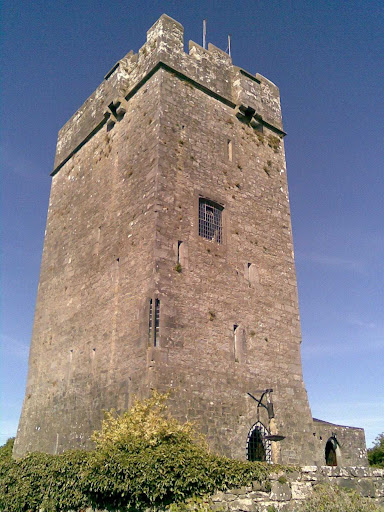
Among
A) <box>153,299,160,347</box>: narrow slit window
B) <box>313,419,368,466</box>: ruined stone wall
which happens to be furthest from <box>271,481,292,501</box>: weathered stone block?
<box>313,419,368,466</box>: ruined stone wall

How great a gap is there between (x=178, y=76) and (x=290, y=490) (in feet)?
40.4

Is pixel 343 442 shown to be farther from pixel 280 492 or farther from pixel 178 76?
pixel 178 76

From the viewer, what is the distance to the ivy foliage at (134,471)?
852 cm

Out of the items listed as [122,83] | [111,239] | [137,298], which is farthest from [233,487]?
[122,83]

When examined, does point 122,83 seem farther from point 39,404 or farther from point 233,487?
point 233,487

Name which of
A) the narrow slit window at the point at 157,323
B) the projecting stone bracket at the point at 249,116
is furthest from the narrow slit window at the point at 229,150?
the narrow slit window at the point at 157,323

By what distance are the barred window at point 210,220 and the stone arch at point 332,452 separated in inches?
266

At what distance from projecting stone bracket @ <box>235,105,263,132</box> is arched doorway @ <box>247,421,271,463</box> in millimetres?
10174

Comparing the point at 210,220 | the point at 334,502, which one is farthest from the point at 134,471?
the point at 210,220

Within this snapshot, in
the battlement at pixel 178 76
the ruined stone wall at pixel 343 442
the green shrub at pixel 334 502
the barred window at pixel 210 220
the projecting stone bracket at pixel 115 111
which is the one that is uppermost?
the battlement at pixel 178 76

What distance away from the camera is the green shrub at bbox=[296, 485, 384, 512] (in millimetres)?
8453

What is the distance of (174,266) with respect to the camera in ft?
42.1

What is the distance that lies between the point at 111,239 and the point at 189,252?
2859 mm

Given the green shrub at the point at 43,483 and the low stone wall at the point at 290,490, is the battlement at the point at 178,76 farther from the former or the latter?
the low stone wall at the point at 290,490
